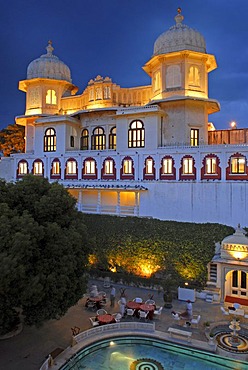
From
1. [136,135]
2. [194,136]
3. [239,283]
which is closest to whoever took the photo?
[239,283]

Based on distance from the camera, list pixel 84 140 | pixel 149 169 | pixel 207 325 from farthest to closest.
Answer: pixel 84 140, pixel 149 169, pixel 207 325

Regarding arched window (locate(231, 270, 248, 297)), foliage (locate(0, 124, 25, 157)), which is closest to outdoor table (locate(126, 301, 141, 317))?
arched window (locate(231, 270, 248, 297))

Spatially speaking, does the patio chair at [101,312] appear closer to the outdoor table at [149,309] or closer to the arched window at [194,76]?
the outdoor table at [149,309]

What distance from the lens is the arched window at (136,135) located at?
30092 mm

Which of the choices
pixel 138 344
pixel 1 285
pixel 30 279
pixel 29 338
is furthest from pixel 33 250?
pixel 138 344

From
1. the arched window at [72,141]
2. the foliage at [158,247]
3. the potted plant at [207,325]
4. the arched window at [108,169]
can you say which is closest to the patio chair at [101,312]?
the foliage at [158,247]

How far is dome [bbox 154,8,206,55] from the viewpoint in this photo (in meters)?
30.9

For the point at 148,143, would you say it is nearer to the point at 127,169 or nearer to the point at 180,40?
the point at 127,169

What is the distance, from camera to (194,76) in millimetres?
31422

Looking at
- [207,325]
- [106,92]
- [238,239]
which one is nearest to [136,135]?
[106,92]

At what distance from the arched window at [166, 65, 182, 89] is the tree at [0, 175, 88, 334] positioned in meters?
20.3

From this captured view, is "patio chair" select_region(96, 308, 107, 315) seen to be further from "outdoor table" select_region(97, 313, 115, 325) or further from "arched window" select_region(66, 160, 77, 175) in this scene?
"arched window" select_region(66, 160, 77, 175)

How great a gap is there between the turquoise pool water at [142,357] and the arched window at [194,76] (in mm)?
24594

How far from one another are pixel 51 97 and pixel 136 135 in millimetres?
14938
